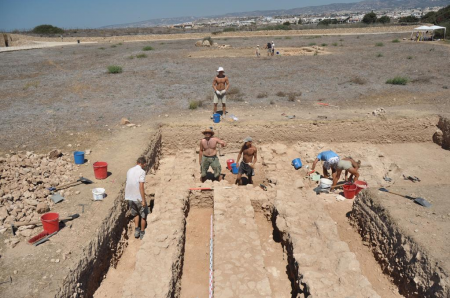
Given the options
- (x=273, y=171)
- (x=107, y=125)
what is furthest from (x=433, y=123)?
(x=107, y=125)

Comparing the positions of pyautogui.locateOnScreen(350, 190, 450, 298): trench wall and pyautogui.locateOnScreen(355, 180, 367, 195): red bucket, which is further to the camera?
pyautogui.locateOnScreen(355, 180, 367, 195): red bucket

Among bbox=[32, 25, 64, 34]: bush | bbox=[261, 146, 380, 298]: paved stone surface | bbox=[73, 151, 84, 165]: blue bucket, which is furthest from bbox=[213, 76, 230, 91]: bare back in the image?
bbox=[32, 25, 64, 34]: bush

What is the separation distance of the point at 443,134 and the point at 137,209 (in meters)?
11.3

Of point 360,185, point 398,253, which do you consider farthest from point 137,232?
point 360,185

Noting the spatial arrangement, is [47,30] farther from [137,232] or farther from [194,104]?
[137,232]

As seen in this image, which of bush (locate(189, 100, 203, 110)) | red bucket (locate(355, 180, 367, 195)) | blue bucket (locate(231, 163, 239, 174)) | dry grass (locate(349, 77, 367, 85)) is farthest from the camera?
dry grass (locate(349, 77, 367, 85))

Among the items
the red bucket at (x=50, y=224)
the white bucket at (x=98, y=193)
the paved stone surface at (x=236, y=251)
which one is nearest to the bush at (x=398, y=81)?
the paved stone surface at (x=236, y=251)

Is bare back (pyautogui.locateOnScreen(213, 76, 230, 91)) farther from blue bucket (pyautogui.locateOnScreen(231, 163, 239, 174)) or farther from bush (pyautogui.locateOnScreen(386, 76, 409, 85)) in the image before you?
bush (pyautogui.locateOnScreen(386, 76, 409, 85))

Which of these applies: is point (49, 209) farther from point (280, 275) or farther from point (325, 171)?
point (325, 171)

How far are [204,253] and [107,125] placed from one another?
22.3ft

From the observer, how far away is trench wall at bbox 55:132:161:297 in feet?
16.3

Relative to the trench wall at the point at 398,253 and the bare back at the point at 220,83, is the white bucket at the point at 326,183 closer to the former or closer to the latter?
the trench wall at the point at 398,253

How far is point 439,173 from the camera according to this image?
9742 mm

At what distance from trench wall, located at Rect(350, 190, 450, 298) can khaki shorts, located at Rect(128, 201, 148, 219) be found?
189 inches
